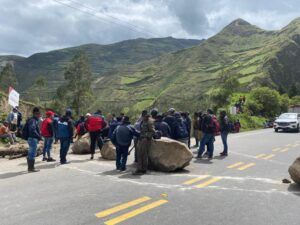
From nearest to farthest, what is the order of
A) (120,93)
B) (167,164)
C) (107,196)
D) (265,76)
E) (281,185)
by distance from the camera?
(107,196) → (281,185) → (167,164) → (265,76) → (120,93)

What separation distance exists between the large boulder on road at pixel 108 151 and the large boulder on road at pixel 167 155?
2.75m

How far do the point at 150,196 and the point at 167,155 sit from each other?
11.0 ft

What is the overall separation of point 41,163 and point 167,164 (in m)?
4.79

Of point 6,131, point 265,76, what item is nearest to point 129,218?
point 6,131

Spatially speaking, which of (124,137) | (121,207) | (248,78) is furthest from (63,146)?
(248,78)

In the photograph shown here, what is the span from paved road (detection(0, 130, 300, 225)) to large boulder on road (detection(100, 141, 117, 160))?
160cm

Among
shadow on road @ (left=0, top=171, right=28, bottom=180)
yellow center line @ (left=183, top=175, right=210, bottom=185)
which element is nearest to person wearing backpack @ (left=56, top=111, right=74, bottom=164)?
shadow on road @ (left=0, top=171, right=28, bottom=180)

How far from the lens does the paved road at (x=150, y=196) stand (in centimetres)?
654

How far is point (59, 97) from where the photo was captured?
5944cm

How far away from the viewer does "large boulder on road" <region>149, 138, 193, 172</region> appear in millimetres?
11148

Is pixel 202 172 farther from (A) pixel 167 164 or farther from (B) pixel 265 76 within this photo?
(B) pixel 265 76

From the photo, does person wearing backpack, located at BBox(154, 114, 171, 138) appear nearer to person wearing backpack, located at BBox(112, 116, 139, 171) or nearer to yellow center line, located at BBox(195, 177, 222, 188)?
person wearing backpack, located at BBox(112, 116, 139, 171)

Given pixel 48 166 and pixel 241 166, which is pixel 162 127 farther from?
pixel 48 166

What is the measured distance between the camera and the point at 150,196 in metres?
7.96
